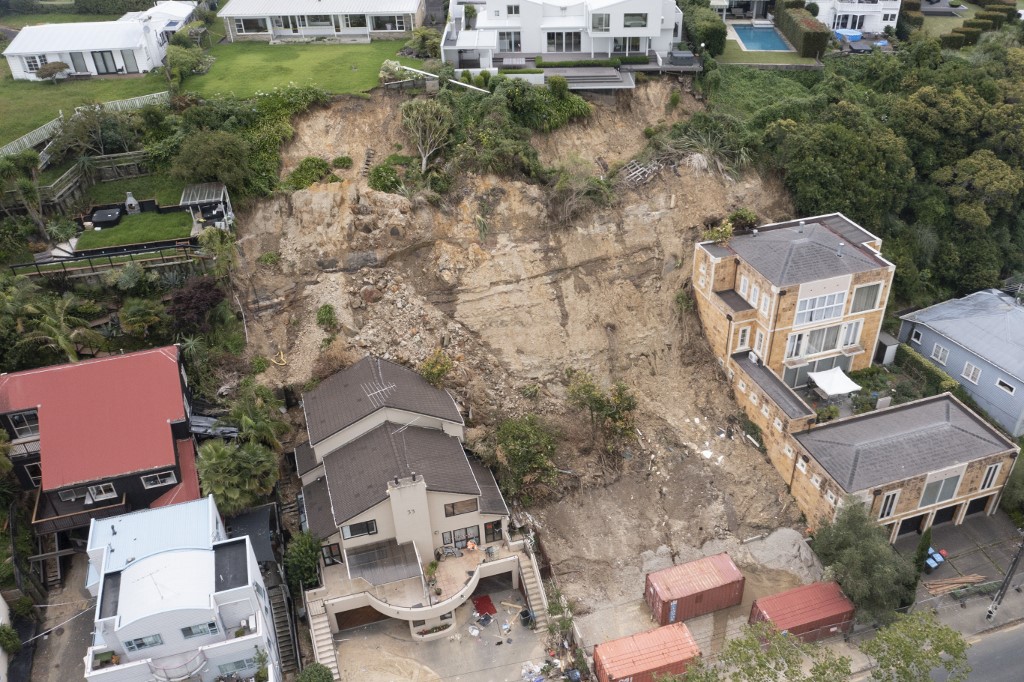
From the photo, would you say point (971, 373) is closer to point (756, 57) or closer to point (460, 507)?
point (756, 57)

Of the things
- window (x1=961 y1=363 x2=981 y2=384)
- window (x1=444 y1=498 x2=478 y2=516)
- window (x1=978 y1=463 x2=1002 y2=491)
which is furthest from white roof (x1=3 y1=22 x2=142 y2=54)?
window (x1=978 y1=463 x2=1002 y2=491)

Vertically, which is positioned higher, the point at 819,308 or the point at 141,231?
the point at 141,231

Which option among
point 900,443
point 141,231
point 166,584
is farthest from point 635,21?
point 166,584

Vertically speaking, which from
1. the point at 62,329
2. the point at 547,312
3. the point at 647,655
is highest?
the point at 62,329

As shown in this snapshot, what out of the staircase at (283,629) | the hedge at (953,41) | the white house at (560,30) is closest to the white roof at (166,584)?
the staircase at (283,629)

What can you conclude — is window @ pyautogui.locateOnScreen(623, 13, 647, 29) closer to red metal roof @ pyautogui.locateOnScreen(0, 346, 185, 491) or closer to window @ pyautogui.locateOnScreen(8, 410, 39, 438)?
red metal roof @ pyautogui.locateOnScreen(0, 346, 185, 491)
